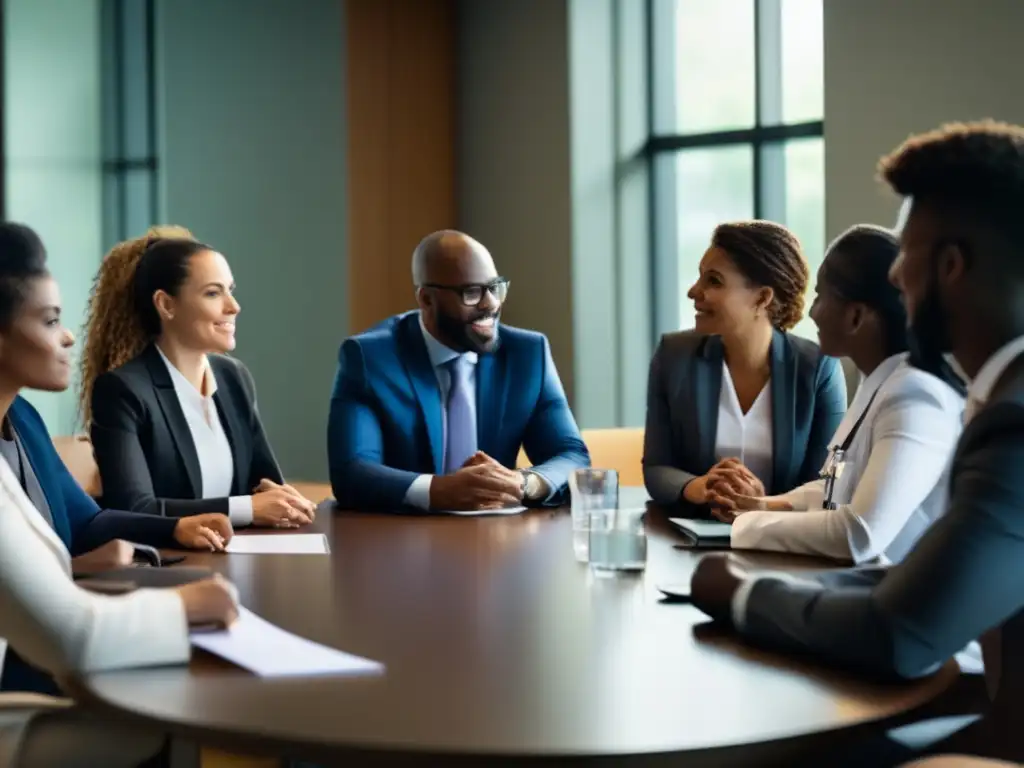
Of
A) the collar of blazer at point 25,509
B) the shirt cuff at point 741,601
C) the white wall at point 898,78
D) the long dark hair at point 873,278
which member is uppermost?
the white wall at point 898,78

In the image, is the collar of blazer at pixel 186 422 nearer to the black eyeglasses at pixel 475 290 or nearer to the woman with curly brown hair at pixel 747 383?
the black eyeglasses at pixel 475 290

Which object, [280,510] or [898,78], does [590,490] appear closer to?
[280,510]

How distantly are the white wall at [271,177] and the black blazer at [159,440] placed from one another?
2.80 metres

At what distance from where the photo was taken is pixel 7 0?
20.1 feet

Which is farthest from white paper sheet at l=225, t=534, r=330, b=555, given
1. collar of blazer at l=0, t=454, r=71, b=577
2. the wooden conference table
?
collar of blazer at l=0, t=454, r=71, b=577

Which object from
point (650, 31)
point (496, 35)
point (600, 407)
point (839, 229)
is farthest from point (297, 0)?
point (839, 229)

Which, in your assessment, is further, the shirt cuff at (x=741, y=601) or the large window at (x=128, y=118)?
the large window at (x=128, y=118)

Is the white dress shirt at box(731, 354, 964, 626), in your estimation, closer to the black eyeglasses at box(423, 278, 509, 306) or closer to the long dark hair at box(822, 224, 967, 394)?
the long dark hair at box(822, 224, 967, 394)

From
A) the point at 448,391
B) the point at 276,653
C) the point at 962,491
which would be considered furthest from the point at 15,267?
the point at 962,491

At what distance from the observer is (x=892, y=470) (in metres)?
2.29

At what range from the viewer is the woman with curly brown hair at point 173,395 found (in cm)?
303

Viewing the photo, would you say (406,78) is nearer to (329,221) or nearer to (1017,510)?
(329,221)

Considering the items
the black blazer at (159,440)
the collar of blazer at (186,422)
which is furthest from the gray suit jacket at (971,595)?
the collar of blazer at (186,422)

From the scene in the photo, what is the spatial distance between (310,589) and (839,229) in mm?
3323
